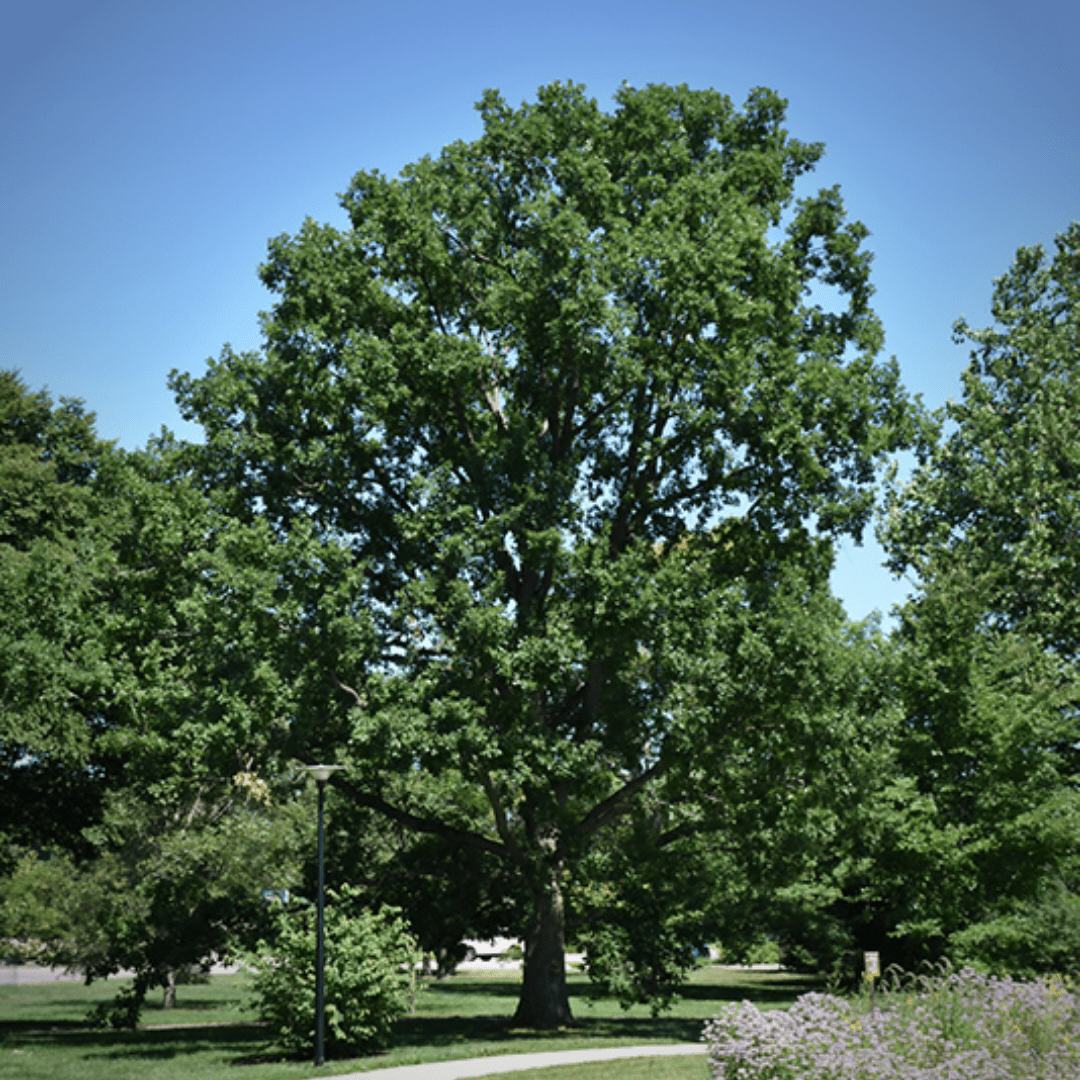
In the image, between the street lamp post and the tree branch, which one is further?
the tree branch

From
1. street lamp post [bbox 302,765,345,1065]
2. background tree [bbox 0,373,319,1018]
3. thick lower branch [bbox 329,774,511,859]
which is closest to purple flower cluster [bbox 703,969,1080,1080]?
street lamp post [bbox 302,765,345,1065]

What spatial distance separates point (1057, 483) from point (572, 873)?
18620 millimetres

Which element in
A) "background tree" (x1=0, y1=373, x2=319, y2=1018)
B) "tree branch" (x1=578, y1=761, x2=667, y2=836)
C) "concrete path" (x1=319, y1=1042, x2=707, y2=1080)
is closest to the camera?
"concrete path" (x1=319, y1=1042, x2=707, y2=1080)

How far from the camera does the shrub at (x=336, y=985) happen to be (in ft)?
52.9

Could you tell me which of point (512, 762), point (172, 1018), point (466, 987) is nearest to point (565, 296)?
point (512, 762)

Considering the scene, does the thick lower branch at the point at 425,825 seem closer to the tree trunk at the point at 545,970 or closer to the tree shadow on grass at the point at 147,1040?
the tree trunk at the point at 545,970

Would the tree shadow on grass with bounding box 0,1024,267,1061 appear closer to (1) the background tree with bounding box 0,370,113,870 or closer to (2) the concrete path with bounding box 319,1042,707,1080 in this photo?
(2) the concrete path with bounding box 319,1042,707,1080

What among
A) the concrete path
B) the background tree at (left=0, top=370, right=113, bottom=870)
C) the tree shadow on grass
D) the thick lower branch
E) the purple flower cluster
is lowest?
the tree shadow on grass

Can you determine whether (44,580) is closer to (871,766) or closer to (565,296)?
(565,296)

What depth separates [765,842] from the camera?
1966 cm

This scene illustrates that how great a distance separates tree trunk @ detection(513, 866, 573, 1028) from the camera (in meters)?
19.8

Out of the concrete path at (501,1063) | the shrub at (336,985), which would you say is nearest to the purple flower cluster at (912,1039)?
the concrete path at (501,1063)

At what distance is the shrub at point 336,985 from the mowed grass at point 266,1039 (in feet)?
1.46

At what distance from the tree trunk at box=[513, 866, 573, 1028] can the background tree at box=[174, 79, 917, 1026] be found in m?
0.06
